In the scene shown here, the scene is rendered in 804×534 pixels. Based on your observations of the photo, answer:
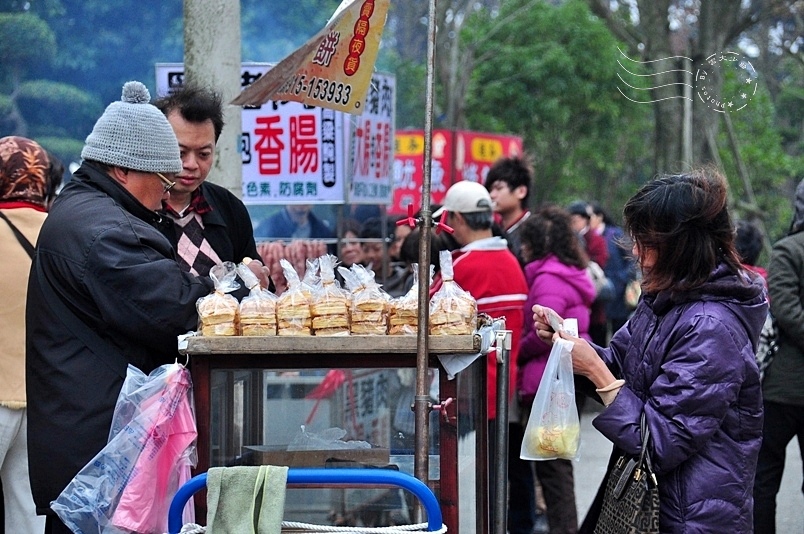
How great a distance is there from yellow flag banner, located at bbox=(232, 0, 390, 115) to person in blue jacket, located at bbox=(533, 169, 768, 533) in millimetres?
928

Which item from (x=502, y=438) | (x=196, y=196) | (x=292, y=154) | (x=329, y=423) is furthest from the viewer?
(x=292, y=154)

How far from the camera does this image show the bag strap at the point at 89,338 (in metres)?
2.80

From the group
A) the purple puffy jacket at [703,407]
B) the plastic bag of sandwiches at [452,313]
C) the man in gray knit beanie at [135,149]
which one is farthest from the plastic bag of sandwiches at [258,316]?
the purple puffy jacket at [703,407]

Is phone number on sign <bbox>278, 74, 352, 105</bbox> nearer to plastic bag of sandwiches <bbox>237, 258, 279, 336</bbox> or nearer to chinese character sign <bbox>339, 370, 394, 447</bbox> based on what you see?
plastic bag of sandwiches <bbox>237, 258, 279, 336</bbox>

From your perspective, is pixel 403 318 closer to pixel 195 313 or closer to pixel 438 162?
pixel 195 313

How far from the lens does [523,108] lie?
17562 millimetres

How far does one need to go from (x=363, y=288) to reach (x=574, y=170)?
16696 millimetres

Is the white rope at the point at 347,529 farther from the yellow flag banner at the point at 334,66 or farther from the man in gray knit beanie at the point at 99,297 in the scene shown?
the yellow flag banner at the point at 334,66

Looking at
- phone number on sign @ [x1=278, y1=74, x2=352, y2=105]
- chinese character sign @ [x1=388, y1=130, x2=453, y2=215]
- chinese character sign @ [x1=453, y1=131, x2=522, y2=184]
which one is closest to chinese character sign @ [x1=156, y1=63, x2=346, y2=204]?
phone number on sign @ [x1=278, y1=74, x2=352, y2=105]

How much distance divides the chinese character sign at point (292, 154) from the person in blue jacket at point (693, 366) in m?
3.56

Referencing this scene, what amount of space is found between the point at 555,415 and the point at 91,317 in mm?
1294

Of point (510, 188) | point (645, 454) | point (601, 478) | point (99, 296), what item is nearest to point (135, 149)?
point (99, 296)

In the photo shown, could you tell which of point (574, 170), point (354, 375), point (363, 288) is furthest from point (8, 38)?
point (574, 170)

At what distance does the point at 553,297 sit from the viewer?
5188 millimetres
